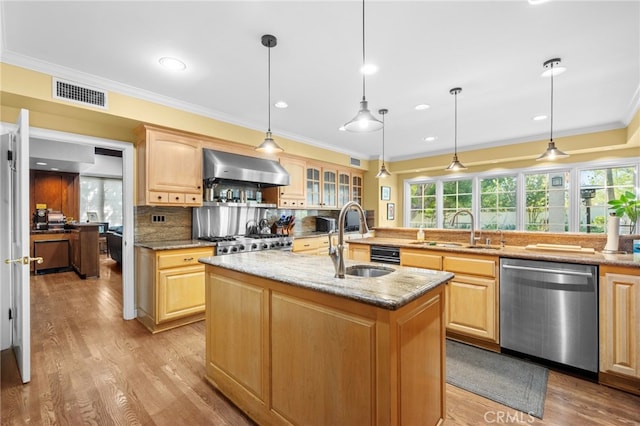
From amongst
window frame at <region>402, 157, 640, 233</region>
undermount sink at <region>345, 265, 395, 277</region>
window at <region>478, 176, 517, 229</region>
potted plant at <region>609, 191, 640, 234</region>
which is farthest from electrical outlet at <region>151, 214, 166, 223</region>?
window at <region>478, 176, 517, 229</region>

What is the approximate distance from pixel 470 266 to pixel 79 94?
13.4ft

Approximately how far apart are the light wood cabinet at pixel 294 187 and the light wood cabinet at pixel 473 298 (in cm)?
262

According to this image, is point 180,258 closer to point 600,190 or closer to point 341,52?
point 341,52

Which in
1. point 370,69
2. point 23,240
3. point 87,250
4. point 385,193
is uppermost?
point 370,69

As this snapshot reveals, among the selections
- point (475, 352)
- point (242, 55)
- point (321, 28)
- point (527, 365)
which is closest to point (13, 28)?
point (242, 55)

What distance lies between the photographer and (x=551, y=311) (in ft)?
7.93

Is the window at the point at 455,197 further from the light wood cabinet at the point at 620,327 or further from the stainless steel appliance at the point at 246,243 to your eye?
the light wood cabinet at the point at 620,327

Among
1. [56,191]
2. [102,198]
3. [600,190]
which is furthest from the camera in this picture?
[102,198]

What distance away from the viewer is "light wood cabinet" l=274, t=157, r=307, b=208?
4.84 metres

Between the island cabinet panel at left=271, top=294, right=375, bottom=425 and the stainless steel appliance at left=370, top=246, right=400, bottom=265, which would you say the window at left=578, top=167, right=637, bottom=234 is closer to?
the stainless steel appliance at left=370, top=246, right=400, bottom=265

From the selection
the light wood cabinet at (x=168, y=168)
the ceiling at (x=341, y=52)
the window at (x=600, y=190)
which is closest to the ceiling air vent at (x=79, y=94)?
the ceiling at (x=341, y=52)

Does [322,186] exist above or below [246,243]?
above

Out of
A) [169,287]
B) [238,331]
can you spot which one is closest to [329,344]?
[238,331]

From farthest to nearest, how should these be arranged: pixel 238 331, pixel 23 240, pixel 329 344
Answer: pixel 23 240 → pixel 238 331 → pixel 329 344
